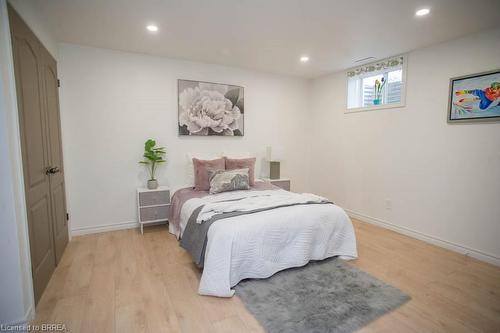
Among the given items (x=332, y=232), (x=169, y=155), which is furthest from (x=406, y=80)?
(x=169, y=155)

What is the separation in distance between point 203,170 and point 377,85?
2.88 m

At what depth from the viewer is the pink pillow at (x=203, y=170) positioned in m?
3.48

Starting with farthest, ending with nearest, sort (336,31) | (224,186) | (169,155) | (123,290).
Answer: (169,155)
(224,186)
(336,31)
(123,290)

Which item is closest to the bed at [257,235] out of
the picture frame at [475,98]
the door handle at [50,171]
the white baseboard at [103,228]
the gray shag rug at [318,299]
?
the gray shag rug at [318,299]

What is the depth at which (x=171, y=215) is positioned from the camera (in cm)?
348

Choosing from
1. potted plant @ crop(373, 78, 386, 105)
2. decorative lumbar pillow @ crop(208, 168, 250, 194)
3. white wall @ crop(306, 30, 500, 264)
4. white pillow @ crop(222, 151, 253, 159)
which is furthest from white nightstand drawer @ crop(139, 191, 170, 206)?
potted plant @ crop(373, 78, 386, 105)

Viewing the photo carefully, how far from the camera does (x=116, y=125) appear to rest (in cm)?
349

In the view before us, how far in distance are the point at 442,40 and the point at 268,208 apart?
110 inches

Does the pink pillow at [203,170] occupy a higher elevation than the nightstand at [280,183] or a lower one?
higher

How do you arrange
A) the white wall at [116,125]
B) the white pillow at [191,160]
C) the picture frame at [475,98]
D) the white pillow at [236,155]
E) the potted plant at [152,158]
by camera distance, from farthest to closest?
the white pillow at [236,155], the white pillow at [191,160], the potted plant at [152,158], the white wall at [116,125], the picture frame at [475,98]

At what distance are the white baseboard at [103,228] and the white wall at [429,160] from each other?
3357 millimetres

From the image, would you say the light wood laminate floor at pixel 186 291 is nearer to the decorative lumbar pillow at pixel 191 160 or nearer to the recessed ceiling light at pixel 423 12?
the decorative lumbar pillow at pixel 191 160

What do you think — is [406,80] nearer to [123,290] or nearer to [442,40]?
[442,40]

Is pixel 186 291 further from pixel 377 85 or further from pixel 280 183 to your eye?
pixel 377 85
